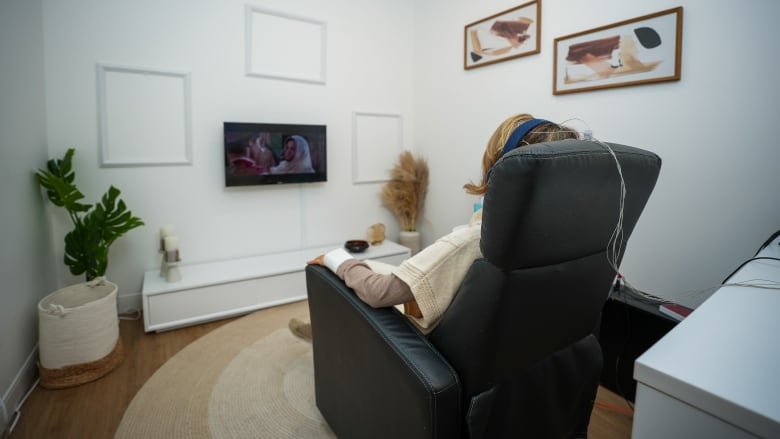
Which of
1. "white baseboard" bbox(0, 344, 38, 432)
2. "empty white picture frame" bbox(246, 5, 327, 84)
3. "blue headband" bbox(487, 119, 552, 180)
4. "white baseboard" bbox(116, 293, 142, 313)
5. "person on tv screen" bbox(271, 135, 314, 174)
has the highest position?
"empty white picture frame" bbox(246, 5, 327, 84)

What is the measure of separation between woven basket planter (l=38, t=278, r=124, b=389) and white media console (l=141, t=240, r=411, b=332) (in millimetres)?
375

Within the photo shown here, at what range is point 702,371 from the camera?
623 mm

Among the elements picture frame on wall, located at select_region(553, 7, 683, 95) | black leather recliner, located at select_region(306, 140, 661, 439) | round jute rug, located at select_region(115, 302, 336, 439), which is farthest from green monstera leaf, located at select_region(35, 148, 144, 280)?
picture frame on wall, located at select_region(553, 7, 683, 95)

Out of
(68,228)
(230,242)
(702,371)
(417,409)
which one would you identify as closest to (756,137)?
(702,371)

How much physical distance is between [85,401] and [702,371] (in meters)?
2.46

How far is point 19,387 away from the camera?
75.7 inches

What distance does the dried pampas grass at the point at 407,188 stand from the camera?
3.93 m

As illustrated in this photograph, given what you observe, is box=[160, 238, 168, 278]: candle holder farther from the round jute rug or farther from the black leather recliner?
the black leather recliner

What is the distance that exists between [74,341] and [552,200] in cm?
240

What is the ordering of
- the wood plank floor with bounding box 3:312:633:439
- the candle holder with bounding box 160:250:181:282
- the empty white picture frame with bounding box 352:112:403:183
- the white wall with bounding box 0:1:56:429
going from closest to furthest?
the wood plank floor with bounding box 3:312:633:439 < the white wall with bounding box 0:1:56:429 < the candle holder with bounding box 160:250:181:282 < the empty white picture frame with bounding box 352:112:403:183

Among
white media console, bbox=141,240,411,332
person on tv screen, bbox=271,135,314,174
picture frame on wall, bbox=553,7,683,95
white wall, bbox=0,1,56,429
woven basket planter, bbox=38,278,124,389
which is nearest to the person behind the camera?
white wall, bbox=0,1,56,429

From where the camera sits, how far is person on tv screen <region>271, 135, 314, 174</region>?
336 cm

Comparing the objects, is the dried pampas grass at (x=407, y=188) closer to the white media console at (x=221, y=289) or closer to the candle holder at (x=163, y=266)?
the white media console at (x=221, y=289)

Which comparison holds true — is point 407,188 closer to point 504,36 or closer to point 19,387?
point 504,36
